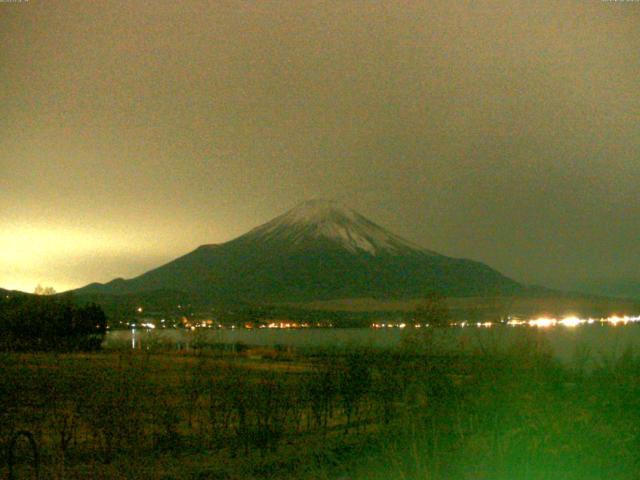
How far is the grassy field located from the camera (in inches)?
331

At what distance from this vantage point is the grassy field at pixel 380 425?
841cm

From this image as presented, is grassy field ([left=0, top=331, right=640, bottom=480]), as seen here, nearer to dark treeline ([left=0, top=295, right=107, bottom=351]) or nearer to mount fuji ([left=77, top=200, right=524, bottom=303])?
dark treeline ([left=0, top=295, right=107, bottom=351])

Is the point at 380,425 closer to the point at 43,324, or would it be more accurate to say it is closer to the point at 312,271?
the point at 43,324

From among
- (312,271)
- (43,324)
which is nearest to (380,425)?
(43,324)

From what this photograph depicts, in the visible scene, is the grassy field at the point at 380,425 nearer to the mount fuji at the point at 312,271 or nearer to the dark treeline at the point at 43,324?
the dark treeline at the point at 43,324

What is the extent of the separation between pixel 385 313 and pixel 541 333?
10515cm

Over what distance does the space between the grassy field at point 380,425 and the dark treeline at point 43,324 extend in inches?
1015

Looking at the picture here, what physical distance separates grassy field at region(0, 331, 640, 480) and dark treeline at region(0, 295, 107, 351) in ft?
84.6

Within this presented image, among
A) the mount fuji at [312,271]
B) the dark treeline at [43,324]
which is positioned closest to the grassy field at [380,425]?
the dark treeline at [43,324]

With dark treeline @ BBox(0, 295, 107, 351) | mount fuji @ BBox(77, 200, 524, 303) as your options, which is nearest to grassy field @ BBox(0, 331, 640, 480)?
dark treeline @ BBox(0, 295, 107, 351)

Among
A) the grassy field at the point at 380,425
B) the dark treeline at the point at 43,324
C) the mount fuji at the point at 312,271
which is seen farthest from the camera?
the mount fuji at the point at 312,271

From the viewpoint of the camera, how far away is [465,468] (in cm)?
823

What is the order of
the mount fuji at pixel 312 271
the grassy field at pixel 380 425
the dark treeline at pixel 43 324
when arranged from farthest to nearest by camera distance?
the mount fuji at pixel 312 271, the dark treeline at pixel 43 324, the grassy field at pixel 380 425

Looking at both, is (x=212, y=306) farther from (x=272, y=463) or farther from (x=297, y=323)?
(x=272, y=463)
